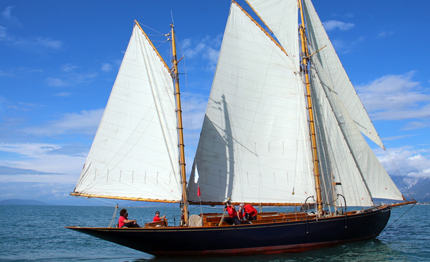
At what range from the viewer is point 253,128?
72.1 ft

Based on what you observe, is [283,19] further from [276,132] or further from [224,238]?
[224,238]

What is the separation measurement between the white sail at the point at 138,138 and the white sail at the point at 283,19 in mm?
8689

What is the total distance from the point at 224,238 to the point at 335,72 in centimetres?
1401

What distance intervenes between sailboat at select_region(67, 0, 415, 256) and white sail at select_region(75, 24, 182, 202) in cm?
6

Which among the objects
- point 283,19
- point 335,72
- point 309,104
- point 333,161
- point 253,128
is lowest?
point 333,161

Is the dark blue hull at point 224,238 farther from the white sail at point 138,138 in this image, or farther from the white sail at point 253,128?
the white sail at point 253,128

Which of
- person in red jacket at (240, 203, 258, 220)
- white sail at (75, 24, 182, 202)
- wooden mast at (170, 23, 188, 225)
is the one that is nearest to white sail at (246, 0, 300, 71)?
wooden mast at (170, 23, 188, 225)

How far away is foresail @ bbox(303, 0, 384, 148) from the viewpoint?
23.1m

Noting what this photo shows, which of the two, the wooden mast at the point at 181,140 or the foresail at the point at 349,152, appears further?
the foresail at the point at 349,152

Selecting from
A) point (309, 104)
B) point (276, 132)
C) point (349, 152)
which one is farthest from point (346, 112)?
point (276, 132)

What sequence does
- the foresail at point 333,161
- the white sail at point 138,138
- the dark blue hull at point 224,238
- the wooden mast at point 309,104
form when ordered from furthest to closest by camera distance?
1. the foresail at point 333,161
2. the wooden mast at point 309,104
3. the white sail at point 138,138
4. the dark blue hull at point 224,238

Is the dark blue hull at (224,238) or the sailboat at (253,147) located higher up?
the sailboat at (253,147)

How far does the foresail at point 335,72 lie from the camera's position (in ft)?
75.9

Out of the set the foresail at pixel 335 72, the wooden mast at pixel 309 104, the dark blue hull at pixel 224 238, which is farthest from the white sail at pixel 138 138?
the foresail at pixel 335 72
